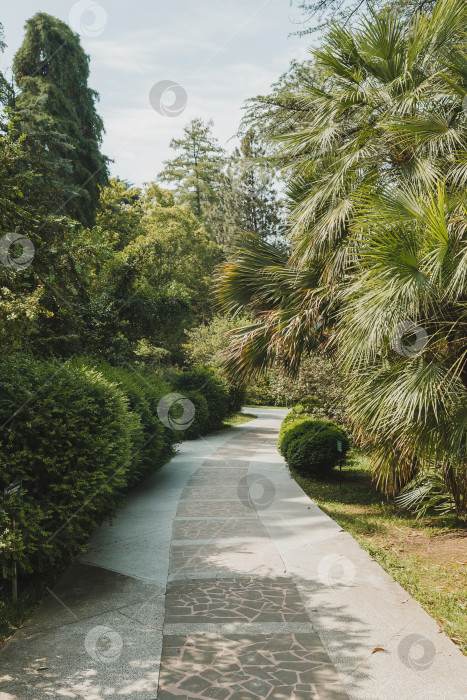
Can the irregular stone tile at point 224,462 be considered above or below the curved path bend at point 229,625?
below

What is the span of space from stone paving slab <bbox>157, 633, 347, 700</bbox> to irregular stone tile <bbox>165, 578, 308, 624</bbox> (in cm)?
34

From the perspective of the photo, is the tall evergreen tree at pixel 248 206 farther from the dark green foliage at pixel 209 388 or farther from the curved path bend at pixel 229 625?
the curved path bend at pixel 229 625

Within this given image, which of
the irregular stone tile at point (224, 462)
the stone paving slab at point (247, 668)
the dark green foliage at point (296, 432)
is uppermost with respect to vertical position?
the dark green foliage at point (296, 432)

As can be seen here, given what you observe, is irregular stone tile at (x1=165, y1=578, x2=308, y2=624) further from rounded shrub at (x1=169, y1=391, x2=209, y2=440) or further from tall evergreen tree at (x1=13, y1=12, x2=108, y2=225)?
tall evergreen tree at (x1=13, y1=12, x2=108, y2=225)

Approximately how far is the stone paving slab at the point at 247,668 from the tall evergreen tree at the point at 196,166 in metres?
39.1

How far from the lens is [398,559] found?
239 inches

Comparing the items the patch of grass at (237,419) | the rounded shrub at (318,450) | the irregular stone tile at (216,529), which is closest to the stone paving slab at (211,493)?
the irregular stone tile at (216,529)

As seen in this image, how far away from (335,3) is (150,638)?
10.6 m

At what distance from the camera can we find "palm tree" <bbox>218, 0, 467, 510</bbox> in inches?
216

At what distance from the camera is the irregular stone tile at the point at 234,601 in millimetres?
4449

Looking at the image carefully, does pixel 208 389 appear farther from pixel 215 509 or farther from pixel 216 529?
pixel 216 529

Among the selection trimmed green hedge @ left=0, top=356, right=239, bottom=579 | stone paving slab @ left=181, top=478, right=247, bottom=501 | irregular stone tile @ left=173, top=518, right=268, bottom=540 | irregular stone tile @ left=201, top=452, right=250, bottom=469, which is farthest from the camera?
irregular stone tile @ left=201, top=452, right=250, bottom=469

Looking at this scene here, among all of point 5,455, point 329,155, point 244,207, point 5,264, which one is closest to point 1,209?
point 5,264

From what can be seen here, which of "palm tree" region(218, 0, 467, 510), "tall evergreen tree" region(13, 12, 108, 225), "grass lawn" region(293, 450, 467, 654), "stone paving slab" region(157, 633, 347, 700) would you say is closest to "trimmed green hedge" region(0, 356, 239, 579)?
"stone paving slab" region(157, 633, 347, 700)
